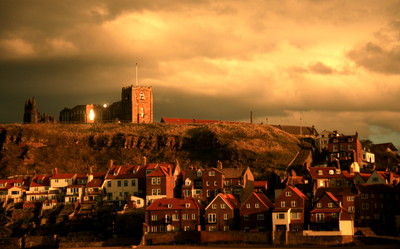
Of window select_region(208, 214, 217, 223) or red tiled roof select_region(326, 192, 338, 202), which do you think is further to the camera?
window select_region(208, 214, 217, 223)

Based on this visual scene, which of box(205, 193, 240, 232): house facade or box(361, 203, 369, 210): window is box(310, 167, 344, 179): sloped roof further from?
box(205, 193, 240, 232): house facade

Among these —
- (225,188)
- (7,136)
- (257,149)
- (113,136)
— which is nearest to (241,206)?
(225,188)

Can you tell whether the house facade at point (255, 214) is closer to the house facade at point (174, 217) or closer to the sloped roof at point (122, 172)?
the house facade at point (174, 217)

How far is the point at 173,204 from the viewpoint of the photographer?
101500 millimetres

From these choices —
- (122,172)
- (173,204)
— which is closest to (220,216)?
(173,204)

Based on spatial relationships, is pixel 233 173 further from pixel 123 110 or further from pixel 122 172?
pixel 123 110

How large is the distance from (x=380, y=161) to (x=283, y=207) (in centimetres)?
6057

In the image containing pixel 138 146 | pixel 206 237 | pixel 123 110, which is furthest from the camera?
pixel 123 110

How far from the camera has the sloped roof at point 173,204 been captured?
101 meters

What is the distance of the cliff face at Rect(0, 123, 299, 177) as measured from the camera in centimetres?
13950

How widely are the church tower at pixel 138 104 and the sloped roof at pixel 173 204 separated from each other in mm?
66948

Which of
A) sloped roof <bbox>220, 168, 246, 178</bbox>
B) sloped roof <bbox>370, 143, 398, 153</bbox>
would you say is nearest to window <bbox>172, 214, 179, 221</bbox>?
sloped roof <bbox>220, 168, 246, 178</bbox>

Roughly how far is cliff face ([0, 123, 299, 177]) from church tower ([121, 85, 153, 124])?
805cm

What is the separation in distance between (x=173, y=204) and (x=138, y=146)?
49.4 m
